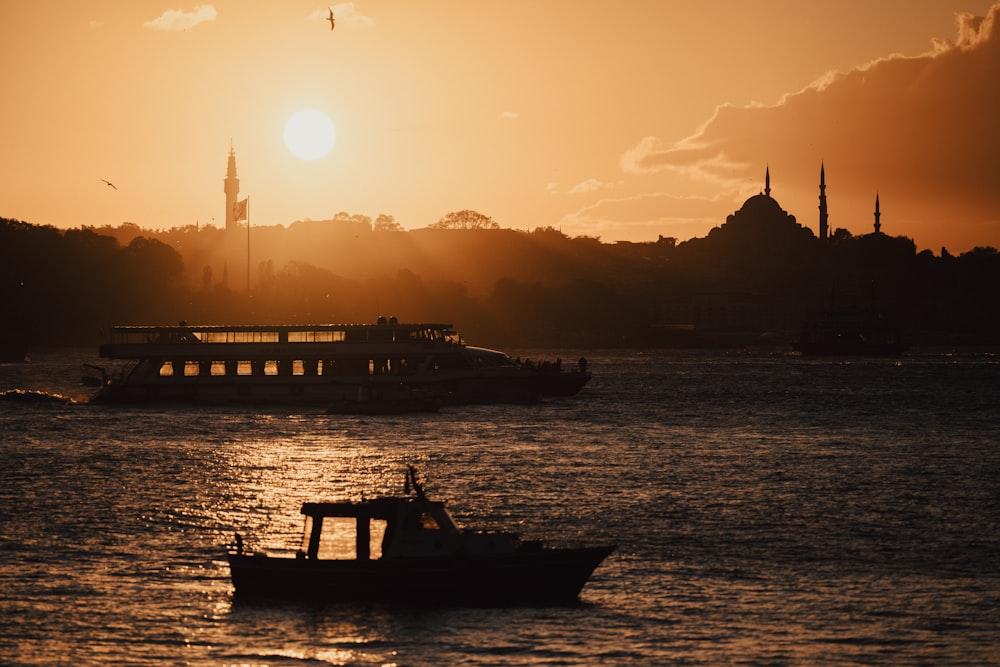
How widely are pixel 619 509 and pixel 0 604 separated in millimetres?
27346

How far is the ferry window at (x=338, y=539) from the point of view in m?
40.3

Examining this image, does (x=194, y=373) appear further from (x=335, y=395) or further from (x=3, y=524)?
(x=3, y=524)

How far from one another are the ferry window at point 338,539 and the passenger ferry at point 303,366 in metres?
75.5

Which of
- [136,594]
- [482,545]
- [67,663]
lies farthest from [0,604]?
[482,545]

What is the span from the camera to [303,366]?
121500mm

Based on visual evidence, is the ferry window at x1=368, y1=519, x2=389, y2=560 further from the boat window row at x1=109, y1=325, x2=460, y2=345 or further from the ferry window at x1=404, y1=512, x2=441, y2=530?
the boat window row at x1=109, y1=325, x2=460, y2=345

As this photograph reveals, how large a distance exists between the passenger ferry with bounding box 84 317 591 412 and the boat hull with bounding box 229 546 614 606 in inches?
A: 2979

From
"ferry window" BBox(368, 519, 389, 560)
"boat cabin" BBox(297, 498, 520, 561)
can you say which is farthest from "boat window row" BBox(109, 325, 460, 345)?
"boat cabin" BBox(297, 498, 520, 561)

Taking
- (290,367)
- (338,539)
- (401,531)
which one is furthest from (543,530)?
(290,367)

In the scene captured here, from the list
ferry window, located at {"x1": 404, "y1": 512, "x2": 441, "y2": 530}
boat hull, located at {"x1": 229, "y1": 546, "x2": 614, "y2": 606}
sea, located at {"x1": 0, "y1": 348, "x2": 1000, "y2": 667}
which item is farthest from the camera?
ferry window, located at {"x1": 404, "y1": 512, "x2": 441, "y2": 530}

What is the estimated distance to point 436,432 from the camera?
97000mm

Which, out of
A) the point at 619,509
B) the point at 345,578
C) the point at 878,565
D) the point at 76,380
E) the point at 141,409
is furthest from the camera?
the point at 76,380

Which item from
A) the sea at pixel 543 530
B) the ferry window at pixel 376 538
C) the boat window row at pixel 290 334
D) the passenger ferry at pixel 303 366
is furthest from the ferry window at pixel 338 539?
the boat window row at pixel 290 334

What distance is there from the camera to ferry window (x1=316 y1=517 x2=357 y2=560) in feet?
132
